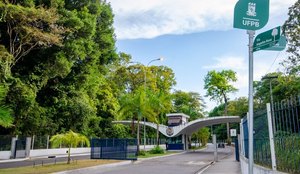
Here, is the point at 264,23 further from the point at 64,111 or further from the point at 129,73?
the point at 129,73

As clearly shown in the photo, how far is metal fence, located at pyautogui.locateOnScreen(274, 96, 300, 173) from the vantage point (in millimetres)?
4633

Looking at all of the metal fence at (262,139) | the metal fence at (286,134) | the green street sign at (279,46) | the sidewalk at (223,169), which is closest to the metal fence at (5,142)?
the sidewalk at (223,169)

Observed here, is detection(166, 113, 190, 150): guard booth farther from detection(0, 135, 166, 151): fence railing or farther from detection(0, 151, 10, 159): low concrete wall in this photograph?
detection(0, 151, 10, 159): low concrete wall

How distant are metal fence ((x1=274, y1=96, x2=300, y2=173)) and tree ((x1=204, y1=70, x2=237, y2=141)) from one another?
57.5 meters

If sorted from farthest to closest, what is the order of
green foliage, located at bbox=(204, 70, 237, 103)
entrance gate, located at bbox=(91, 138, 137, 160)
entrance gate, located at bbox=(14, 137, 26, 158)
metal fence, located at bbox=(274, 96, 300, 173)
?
1. green foliage, located at bbox=(204, 70, 237, 103)
2. entrance gate, located at bbox=(14, 137, 26, 158)
3. entrance gate, located at bbox=(91, 138, 137, 160)
4. metal fence, located at bbox=(274, 96, 300, 173)

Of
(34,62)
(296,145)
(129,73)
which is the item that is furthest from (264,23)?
(129,73)

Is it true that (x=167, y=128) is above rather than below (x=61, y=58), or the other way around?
below

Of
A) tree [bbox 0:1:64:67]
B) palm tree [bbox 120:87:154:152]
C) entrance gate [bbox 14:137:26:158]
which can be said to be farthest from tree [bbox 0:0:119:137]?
palm tree [bbox 120:87:154:152]

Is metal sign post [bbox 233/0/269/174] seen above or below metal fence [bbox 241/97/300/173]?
above

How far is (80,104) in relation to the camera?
1238 inches

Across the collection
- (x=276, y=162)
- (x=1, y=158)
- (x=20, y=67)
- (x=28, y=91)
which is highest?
(x=20, y=67)

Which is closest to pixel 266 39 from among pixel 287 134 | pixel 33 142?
pixel 287 134

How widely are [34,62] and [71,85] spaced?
4.71 meters

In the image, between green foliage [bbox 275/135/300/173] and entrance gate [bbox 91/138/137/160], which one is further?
entrance gate [bbox 91/138/137/160]
